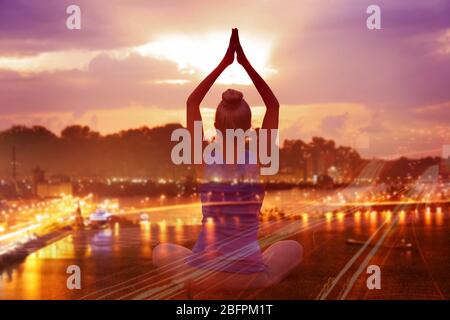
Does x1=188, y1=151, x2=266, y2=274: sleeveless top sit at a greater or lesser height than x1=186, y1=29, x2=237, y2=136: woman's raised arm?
lesser

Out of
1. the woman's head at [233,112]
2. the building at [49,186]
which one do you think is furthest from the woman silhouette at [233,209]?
the building at [49,186]

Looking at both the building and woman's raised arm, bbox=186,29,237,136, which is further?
the building

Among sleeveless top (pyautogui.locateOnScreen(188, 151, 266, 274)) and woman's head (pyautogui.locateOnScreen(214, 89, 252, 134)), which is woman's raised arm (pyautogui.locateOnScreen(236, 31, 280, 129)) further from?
sleeveless top (pyautogui.locateOnScreen(188, 151, 266, 274))

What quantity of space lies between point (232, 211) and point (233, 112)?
0.44 metres

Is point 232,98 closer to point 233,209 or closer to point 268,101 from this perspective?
point 268,101

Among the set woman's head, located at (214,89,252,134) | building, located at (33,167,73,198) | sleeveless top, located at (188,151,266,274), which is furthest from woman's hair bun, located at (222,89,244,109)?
building, located at (33,167,73,198)

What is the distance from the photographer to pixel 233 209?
3072mm

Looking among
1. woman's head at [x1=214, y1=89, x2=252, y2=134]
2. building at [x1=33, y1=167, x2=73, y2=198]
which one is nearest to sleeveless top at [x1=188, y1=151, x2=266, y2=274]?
woman's head at [x1=214, y1=89, x2=252, y2=134]

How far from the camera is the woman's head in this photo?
118 inches

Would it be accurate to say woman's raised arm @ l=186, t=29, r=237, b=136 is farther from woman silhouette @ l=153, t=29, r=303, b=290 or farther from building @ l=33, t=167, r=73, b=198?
building @ l=33, t=167, r=73, b=198

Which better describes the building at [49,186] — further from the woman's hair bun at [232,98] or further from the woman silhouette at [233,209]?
the woman's hair bun at [232,98]

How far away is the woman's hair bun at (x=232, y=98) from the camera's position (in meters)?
2.98

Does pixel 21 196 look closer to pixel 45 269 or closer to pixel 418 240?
pixel 45 269
